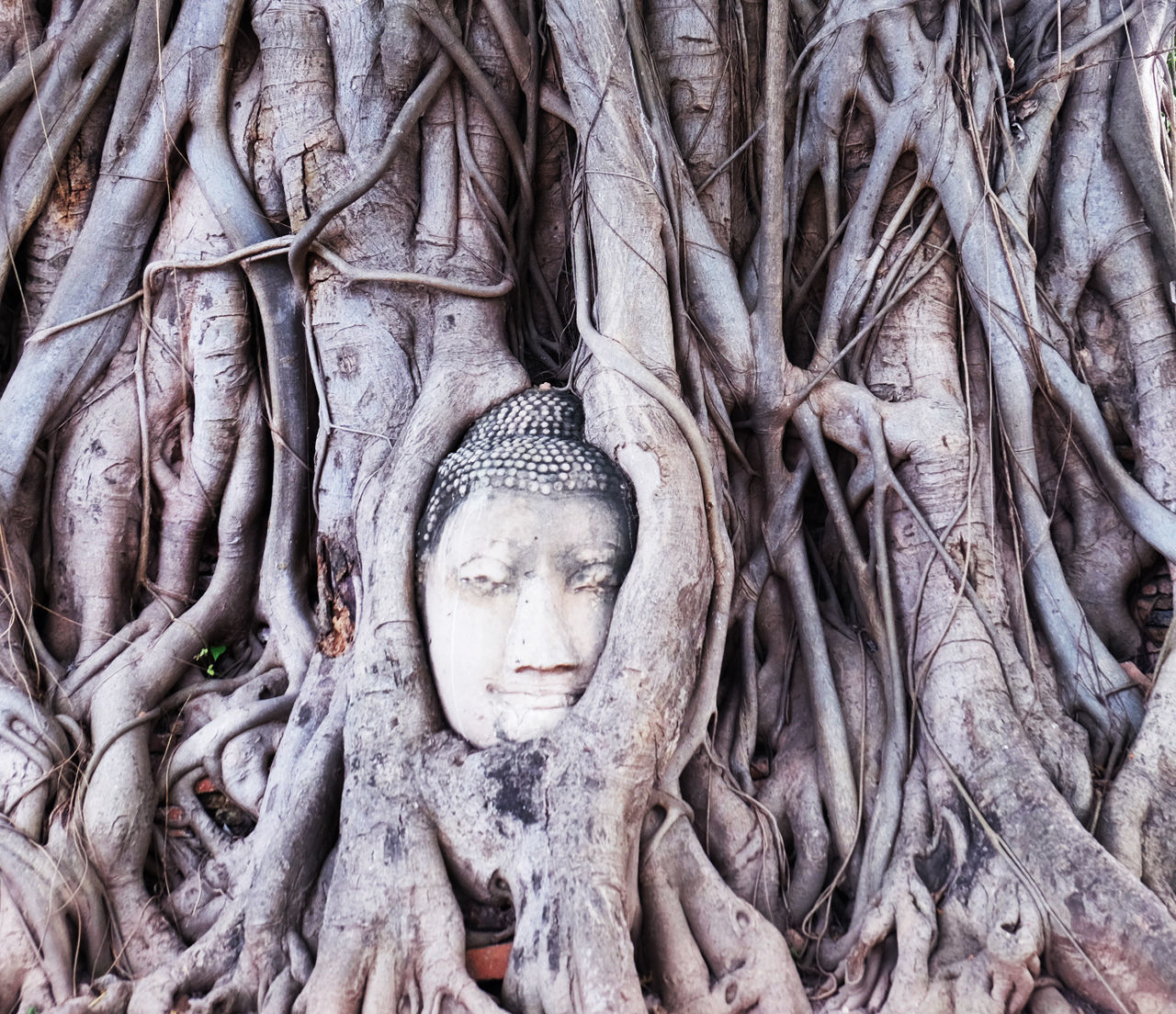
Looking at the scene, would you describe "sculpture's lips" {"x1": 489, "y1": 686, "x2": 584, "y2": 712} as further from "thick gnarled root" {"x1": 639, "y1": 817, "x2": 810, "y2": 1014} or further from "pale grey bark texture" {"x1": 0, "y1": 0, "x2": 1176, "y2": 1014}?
"thick gnarled root" {"x1": 639, "y1": 817, "x2": 810, "y2": 1014}

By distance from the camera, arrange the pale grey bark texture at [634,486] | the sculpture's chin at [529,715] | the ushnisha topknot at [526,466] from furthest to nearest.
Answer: the ushnisha topknot at [526,466], the sculpture's chin at [529,715], the pale grey bark texture at [634,486]

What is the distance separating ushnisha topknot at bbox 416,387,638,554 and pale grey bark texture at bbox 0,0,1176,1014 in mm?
70

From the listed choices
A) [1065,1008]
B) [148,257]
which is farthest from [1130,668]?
[148,257]

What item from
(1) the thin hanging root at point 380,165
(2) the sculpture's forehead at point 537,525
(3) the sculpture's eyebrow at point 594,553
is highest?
(1) the thin hanging root at point 380,165

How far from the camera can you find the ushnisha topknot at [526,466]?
2.23m

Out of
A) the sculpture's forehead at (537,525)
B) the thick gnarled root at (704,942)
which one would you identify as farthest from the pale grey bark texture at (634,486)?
the sculpture's forehead at (537,525)

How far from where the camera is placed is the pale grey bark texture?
1990 mm

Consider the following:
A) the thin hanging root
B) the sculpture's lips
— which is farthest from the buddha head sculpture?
the thin hanging root

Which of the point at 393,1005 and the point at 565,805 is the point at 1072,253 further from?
the point at 393,1005

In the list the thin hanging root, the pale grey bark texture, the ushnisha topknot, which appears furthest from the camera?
the thin hanging root

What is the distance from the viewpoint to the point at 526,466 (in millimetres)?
2252

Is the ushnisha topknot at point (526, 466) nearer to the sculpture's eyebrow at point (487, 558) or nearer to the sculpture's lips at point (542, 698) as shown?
the sculpture's eyebrow at point (487, 558)

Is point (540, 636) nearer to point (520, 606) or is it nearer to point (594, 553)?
point (520, 606)

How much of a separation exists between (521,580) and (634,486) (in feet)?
1.11
